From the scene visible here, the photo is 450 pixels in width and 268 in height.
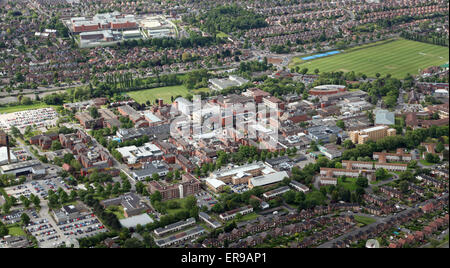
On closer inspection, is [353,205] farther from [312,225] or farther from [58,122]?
[58,122]

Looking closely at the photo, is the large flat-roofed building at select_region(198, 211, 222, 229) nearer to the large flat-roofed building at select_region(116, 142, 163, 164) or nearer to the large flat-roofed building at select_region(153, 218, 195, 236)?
the large flat-roofed building at select_region(153, 218, 195, 236)

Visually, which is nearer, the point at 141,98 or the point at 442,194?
the point at 442,194

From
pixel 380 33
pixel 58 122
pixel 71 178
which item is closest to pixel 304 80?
pixel 380 33

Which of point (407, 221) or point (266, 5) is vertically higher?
point (266, 5)

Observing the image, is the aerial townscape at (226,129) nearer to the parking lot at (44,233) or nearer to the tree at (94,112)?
the parking lot at (44,233)

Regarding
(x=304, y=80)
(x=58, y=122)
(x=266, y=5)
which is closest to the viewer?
(x=58, y=122)

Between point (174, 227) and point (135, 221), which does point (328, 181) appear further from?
point (135, 221)

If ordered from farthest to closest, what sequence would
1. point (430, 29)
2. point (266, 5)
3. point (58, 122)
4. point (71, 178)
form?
point (266, 5)
point (430, 29)
point (58, 122)
point (71, 178)
